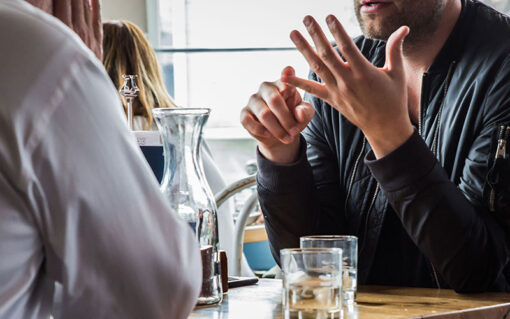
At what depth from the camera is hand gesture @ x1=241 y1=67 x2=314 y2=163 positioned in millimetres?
1235

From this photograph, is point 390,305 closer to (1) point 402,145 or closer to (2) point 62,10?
(1) point 402,145

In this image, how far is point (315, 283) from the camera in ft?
2.91

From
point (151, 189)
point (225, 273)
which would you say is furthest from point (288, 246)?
point (151, 189)

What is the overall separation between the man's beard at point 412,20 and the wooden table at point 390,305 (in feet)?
1.80

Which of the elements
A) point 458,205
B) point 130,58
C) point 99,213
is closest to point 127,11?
point 130,58

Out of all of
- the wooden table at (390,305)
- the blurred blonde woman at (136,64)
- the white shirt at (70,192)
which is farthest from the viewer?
the blurred blonde woman at (136,64)

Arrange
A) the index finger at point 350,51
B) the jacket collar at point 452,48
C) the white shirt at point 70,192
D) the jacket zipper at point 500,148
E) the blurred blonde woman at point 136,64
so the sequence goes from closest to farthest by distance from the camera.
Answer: the white shirt at point 70,192 < the index finger at point 350,51 < the jacket zipper at point 500,148 < the jacket collar at point 452,48 < the blurred blonde woman at point 136,64

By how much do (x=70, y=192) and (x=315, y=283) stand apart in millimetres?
334

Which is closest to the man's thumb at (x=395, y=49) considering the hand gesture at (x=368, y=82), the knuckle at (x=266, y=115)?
the hand gesture at (x=368, y=82)

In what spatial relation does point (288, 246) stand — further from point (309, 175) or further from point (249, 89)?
point (249, 89)

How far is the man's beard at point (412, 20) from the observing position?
149 centimetres

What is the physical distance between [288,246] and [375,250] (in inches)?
6.6

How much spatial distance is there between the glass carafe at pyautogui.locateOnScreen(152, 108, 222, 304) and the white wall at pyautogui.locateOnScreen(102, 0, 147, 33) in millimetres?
3198

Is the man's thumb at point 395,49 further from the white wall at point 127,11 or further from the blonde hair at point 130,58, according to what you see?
the white wall at point 127,11
